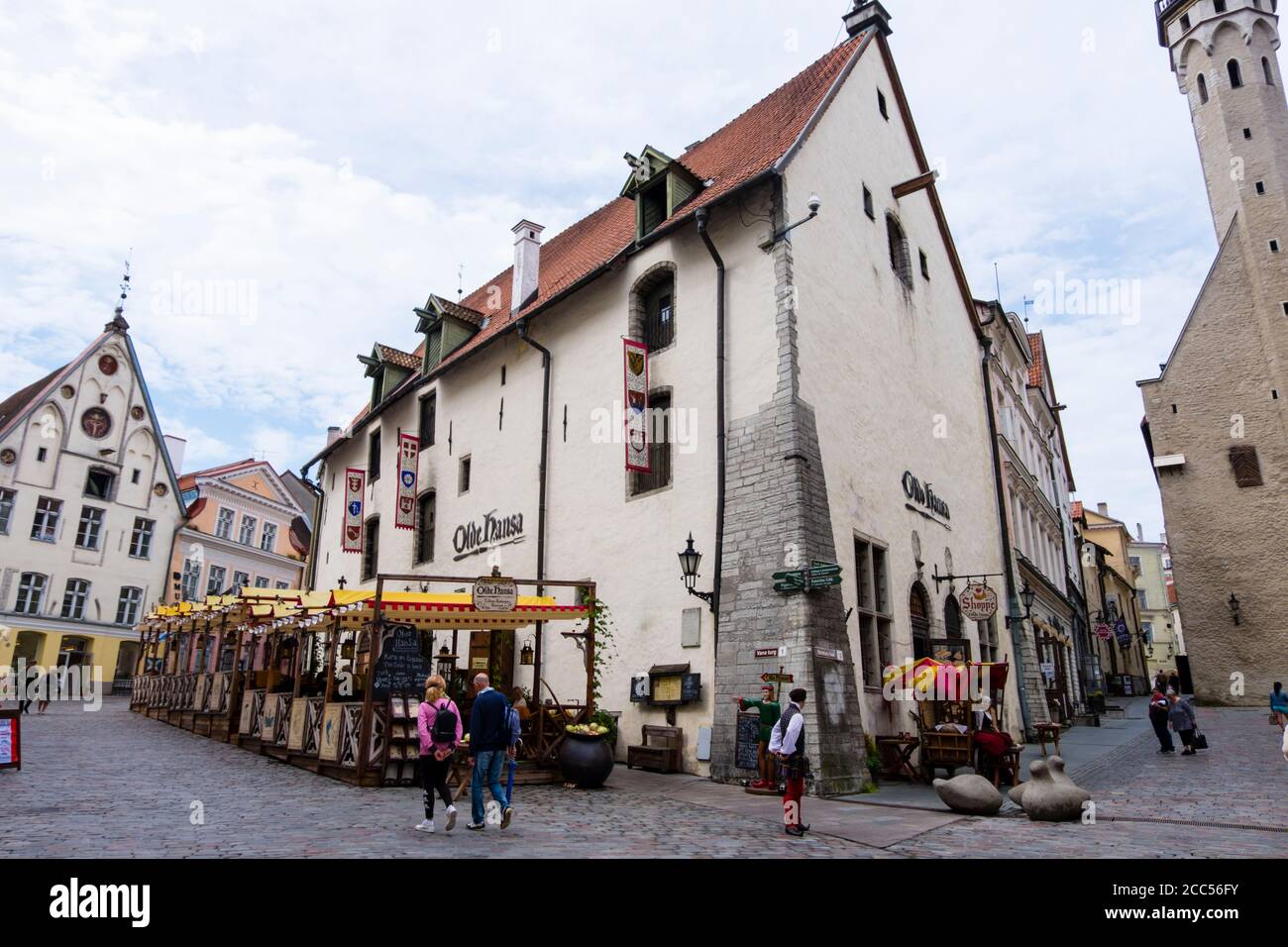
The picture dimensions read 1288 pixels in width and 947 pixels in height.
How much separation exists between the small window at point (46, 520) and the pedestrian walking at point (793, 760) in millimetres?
37322

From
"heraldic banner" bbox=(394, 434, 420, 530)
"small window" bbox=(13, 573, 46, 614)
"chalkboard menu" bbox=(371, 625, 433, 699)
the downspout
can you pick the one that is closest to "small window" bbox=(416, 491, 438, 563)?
"heraldic banner" bbox=(394, 434, 420, 530)

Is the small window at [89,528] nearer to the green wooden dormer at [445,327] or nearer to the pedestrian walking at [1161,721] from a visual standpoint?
the green wooden dormer at [445,327]

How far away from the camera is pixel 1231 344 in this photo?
37.3 meters

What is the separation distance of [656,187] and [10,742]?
14485mm

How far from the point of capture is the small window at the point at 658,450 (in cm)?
1595

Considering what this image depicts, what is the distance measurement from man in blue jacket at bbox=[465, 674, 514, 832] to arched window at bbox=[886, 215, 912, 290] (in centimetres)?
1562

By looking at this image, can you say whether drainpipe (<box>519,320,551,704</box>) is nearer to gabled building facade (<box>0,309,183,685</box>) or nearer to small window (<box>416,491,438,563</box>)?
small window (<box>416,491,438,563</box>)

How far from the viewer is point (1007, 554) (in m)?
22.6

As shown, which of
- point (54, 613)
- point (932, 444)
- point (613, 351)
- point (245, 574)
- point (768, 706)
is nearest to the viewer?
point (768, 706)
